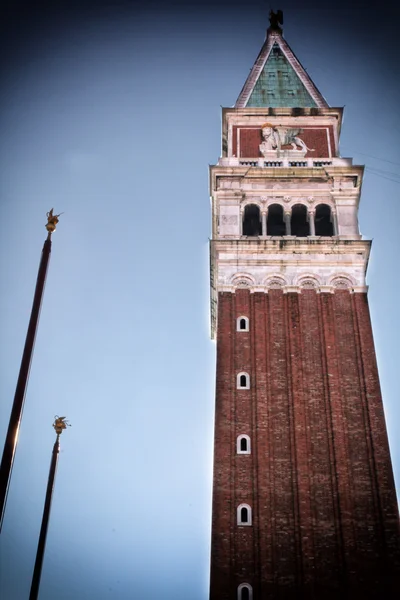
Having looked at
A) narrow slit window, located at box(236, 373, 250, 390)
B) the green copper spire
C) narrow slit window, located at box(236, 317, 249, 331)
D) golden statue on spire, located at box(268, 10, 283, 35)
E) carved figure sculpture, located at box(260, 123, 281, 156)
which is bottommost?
narrow slit window, located at box(236, 373, 250, 390)

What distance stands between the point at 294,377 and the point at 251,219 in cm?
Answer: 1036

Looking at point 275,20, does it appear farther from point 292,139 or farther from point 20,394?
point 20,394

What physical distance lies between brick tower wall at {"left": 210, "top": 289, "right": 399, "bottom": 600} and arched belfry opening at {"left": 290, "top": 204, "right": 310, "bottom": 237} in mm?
4771

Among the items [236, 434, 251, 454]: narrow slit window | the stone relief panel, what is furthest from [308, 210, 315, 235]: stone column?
[236, 434, 251, 454]: narrow slit window

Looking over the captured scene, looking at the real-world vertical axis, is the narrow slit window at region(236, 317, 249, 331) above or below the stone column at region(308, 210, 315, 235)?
below

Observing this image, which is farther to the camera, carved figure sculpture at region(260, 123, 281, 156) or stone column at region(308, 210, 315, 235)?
carved figure sculpture at region(260, 123, 281, 156)

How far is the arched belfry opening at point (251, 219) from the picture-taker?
40.9 metres

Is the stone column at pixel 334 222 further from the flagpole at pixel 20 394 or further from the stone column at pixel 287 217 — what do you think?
the flagpole at pixel 20 394

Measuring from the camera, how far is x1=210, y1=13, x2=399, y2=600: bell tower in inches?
1147

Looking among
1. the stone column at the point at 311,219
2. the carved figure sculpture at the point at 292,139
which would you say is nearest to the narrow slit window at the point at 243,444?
the stone column at the point at 311,219

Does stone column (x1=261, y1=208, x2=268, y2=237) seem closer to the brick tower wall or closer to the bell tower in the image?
the bell tower

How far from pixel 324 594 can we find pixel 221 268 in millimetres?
15972

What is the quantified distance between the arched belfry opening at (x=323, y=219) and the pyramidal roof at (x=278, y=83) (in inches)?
345

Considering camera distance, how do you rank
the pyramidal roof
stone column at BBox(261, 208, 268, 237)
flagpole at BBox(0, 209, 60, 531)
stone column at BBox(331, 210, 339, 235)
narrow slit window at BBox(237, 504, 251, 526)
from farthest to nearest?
the pyramidal roof < stone column at BBox(331, 210, 339, 235) < stone column at BBox(261, 208, 268, 237) < narrow slit window at BBox(237, 504, 251, 526) < flagpole at BBox(0, 209, 60, 531)
